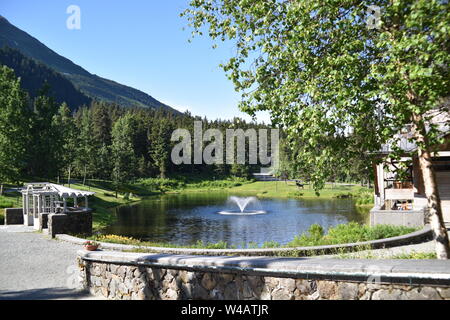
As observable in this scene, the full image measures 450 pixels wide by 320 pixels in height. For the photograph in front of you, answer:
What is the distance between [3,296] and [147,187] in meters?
75.9

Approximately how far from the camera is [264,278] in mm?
6734

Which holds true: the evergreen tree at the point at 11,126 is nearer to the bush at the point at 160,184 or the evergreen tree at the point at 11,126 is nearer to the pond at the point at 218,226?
the pond at the point at 218,226

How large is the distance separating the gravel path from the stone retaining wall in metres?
1.62

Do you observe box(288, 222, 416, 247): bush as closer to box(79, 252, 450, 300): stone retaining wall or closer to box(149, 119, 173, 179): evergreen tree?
box(79, 252, 450, 300): stone retaining wall

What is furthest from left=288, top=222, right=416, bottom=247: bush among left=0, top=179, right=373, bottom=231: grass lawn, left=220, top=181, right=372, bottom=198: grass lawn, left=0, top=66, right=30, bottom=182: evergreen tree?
left=220, top=181, right=372, bottom=198: grass lawn

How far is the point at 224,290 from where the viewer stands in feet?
23.4

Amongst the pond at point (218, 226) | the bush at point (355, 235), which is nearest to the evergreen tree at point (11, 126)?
the pond at point (218, 226)

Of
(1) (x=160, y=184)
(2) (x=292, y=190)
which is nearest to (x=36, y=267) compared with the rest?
(2) (x=292, y=190)

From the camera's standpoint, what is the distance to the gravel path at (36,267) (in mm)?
10031

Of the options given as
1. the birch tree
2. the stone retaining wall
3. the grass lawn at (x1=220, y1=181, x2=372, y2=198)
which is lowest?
the grass lawn at (x1=220, y1=181, x2=372, y2=198)

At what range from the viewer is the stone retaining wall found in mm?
5602

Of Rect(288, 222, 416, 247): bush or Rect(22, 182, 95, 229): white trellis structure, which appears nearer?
Rect(288, 222, 416, 247): bush

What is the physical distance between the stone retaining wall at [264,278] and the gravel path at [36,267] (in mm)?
1619
